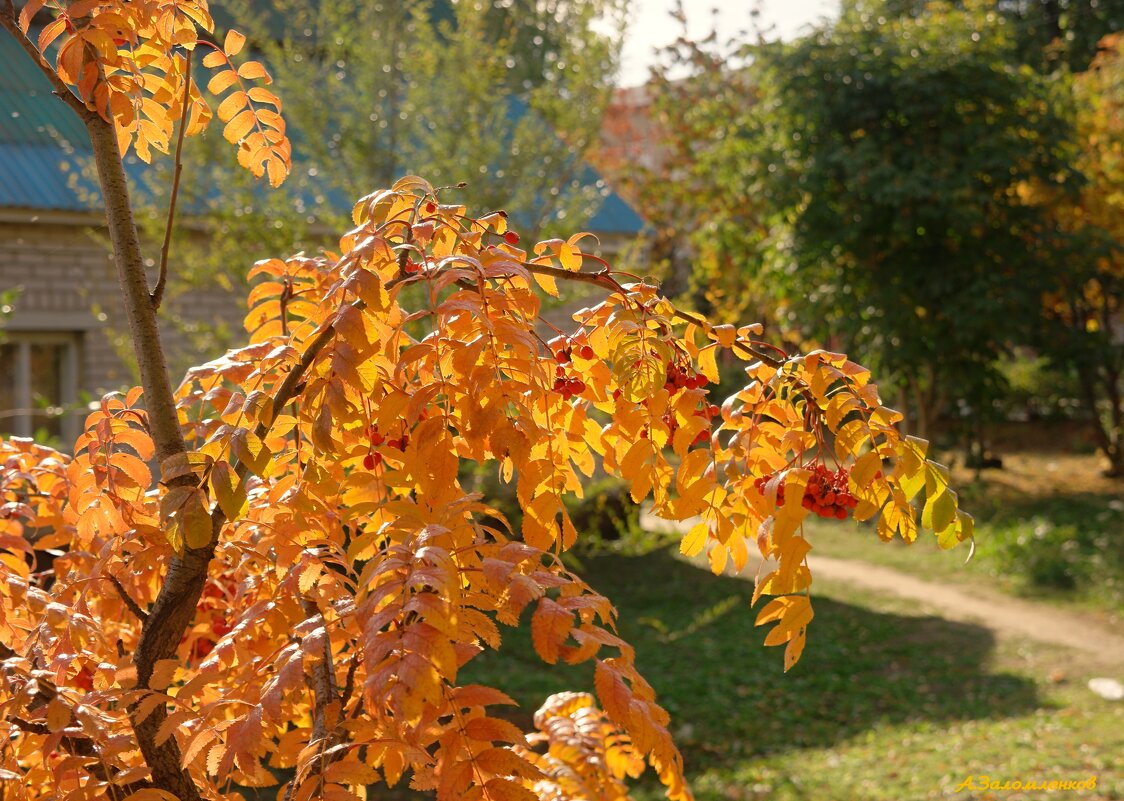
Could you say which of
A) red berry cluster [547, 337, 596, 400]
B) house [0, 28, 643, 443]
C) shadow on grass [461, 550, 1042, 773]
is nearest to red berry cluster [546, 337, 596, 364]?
red berry cluster [547, 337, 596, 400]

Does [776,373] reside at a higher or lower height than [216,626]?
higher

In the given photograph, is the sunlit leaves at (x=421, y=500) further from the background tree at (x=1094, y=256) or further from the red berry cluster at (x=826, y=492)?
the background tree at (x=1094, y=256)

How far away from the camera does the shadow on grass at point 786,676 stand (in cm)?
664

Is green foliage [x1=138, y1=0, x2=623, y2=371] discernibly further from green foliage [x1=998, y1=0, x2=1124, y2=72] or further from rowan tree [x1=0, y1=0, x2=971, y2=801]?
green foliage [x1=998, y1=0, x2=1124, y2=72]

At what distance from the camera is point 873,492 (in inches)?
64.7

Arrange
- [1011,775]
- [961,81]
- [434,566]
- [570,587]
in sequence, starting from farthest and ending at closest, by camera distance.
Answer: [961,81] → [1011,775] → [570,587] → [434,566]

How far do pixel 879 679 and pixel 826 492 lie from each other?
6.37 m

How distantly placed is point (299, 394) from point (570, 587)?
481 mm

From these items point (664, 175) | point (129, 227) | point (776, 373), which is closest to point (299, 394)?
point (129, 227)

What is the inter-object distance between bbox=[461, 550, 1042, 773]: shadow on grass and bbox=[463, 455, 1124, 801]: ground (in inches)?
0.7

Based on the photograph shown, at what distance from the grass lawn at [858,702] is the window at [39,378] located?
3.83 meters

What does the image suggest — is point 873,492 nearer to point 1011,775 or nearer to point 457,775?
point 457,775

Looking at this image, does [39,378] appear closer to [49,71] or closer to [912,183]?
[49,71]

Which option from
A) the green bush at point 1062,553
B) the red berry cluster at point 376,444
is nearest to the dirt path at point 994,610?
the green bush at point 1062,553
